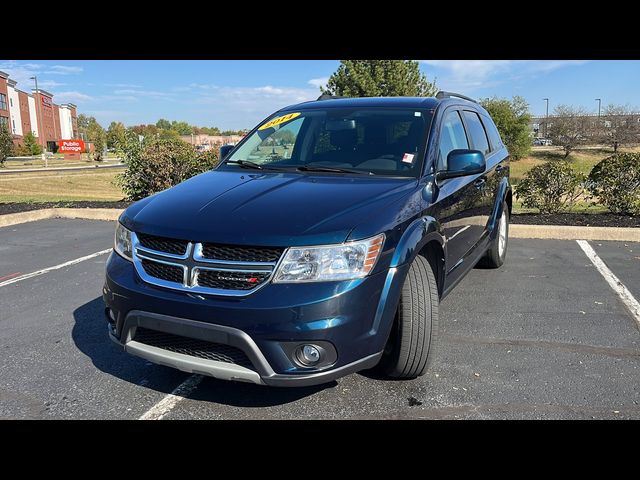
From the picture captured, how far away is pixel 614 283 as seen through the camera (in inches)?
218

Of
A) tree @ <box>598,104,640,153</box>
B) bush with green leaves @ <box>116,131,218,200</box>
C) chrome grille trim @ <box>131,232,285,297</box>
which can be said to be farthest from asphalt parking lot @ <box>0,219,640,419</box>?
tree @ <box>598,104,640,153</box>

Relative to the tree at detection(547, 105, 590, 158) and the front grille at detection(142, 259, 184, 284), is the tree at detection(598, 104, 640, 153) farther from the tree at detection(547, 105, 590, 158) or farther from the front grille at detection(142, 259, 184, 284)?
the front grille at detection(142, 259, 184, 284)

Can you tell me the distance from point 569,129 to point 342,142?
5178cm

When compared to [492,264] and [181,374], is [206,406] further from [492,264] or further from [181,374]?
[492,264]

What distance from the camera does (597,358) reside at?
146 inches

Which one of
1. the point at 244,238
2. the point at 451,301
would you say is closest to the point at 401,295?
the point at 244,238

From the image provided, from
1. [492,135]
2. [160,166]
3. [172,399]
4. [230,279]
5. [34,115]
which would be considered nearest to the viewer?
[230,279]

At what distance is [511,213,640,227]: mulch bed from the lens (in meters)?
8.28

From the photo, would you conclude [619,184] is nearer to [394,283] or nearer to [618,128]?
[394,283]

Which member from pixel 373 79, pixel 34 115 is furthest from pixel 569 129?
pixel 34 115

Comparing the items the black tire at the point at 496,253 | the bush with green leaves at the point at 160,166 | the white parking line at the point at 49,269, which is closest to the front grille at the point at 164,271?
the white parking line at the point at 49,269
